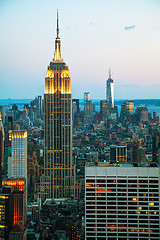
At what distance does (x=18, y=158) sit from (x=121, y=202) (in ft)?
50.7

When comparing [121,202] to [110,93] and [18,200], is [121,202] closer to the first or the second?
[18,200]

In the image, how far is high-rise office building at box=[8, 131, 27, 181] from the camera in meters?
25.8

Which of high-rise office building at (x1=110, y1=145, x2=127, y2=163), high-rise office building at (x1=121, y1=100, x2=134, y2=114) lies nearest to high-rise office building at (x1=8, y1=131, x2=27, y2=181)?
high-rise office building at (x1=110, y1=145, x2=127, y2=163)

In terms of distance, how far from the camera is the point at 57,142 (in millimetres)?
26875

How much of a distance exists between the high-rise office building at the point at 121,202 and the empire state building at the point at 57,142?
14735 millimetres

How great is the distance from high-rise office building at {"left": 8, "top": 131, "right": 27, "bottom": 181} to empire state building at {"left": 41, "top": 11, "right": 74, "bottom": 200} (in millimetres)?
1363

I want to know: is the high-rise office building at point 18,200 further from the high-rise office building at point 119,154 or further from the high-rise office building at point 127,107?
the high-rise office building at point 127,107

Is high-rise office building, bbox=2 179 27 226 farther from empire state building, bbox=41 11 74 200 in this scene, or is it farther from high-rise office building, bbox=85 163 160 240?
high-rise office building, bbox=85 163 160 240

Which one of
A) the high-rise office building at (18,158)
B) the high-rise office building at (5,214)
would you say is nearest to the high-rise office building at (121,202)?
the high-rise office building at (5,214)

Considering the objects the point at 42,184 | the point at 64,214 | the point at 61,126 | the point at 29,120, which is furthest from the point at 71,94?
the point at 29,120

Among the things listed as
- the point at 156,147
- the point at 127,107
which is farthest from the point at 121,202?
the point at 127,107

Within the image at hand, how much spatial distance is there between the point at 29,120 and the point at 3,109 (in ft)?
21.7

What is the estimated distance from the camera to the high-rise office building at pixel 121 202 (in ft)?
37.3

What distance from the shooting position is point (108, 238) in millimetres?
11352
